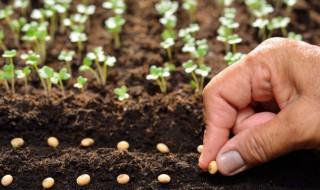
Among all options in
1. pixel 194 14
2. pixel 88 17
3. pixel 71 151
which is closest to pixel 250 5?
pixel 194 14

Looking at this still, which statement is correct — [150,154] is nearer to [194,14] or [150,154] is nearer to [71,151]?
[71,151]

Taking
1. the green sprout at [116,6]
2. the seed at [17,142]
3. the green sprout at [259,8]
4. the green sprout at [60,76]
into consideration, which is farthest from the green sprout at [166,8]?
the seed at [17,142]

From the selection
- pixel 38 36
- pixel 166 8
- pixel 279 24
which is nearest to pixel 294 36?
pixel 279 24

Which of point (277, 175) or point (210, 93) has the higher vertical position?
point (210, 93)

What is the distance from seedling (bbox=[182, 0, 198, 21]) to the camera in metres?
2.42

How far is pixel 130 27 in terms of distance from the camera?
2494 mm

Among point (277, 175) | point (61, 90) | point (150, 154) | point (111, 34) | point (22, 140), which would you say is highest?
point (111, 34)

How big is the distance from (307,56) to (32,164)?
0.88 metres

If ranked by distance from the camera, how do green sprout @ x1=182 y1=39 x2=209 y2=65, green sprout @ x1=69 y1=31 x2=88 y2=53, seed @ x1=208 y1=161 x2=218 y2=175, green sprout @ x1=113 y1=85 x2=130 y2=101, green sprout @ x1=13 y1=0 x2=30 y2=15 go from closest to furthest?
1. seed @ x1=208 y1=161 x2=218 y2=175
2. green sprout @ x1=113 y1=85 x2=130 y2=101
3. green sprout @ x1=182 y1=39 x2=209 y2=65
4. green sprout @ x1=69 y1=31 x2=88 y2=53
5. green sprout @ x1=13 y1=0 x2=30 y2=15

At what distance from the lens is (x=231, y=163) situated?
167 centimetres

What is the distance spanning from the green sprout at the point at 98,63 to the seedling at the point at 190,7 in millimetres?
435

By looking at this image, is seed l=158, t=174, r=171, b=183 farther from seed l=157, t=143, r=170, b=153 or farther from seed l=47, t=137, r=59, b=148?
seed l=47, t=137, r=59, b=148

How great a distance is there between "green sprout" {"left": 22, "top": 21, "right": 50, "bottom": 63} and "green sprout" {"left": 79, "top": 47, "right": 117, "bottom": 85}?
18 cm

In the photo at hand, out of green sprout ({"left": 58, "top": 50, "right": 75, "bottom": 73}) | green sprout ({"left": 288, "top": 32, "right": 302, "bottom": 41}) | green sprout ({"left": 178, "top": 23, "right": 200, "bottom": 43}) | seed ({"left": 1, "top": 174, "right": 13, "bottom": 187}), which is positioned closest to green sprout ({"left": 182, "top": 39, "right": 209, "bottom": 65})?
green sprout ({"left": 178, "top": 23, "right": 200, "bottom": 43})
